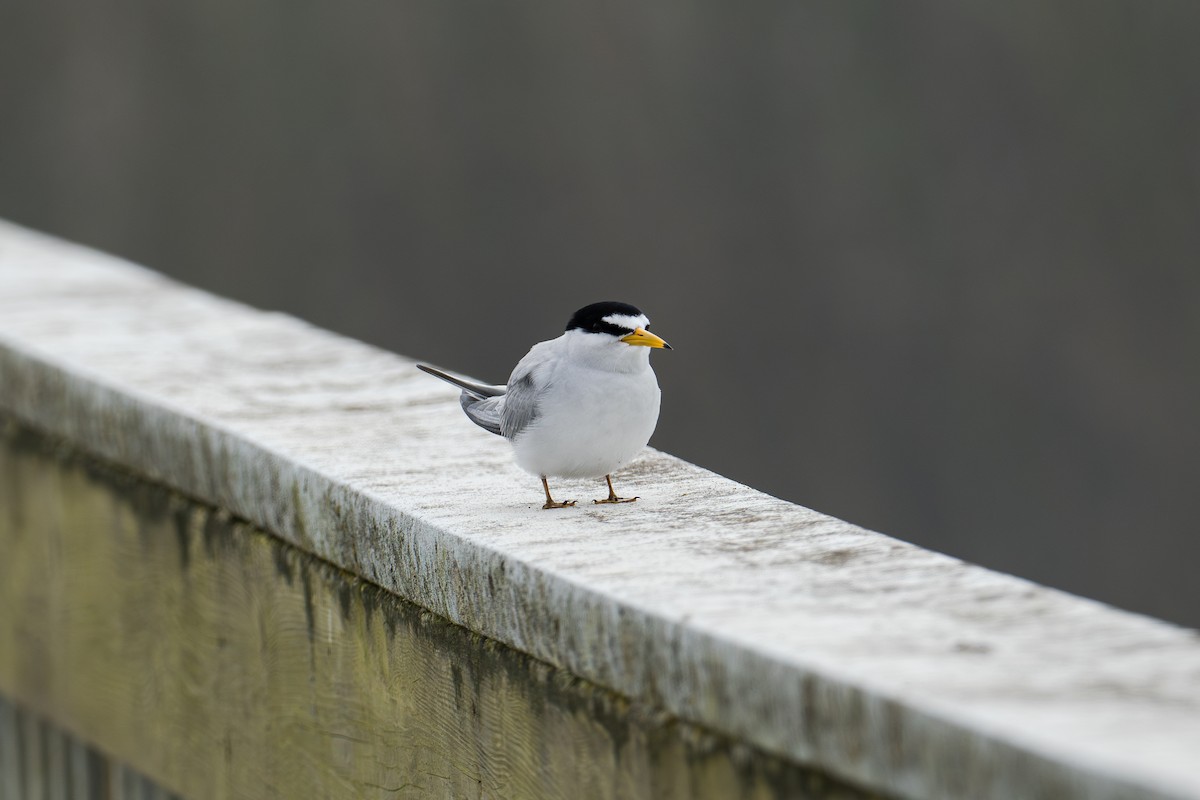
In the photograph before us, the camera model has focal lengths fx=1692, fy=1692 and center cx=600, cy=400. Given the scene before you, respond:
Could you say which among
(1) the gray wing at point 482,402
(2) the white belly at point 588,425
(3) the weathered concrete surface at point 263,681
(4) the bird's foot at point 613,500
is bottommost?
(3) the weathered concrete surface at point 263,681

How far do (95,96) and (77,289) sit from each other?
34.4 feet

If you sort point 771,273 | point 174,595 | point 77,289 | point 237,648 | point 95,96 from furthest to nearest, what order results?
point 95,96 < point 771,273 < point 77,289 < point 174,595 < point 237,648

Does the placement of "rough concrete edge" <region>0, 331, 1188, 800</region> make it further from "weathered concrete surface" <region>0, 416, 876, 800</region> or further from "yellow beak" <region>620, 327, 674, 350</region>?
"yellow beak" <region>620, 327, 674, 350</region>

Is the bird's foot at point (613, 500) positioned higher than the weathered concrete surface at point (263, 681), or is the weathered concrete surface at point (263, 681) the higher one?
the bird's foot at point (613, 500)

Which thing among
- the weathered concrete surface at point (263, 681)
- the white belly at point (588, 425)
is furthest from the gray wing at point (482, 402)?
the weathered concrete surface at point (263, 681)

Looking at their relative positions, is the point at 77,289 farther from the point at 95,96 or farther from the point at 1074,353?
the point at 95,96

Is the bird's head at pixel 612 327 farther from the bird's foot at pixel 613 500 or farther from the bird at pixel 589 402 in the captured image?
the bird's foot at pixel 613 500

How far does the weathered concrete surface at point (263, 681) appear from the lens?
259 cm

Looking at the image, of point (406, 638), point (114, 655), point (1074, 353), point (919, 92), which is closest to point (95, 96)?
point (919, 92)

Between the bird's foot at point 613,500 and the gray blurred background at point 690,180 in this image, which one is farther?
the gray blurred background at point 690,180

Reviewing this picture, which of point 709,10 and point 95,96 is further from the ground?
point 709,10

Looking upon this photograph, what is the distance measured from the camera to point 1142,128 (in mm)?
12969

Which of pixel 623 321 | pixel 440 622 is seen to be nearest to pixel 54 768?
pixel 440 622

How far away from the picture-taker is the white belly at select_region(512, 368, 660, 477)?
327 centimetres
